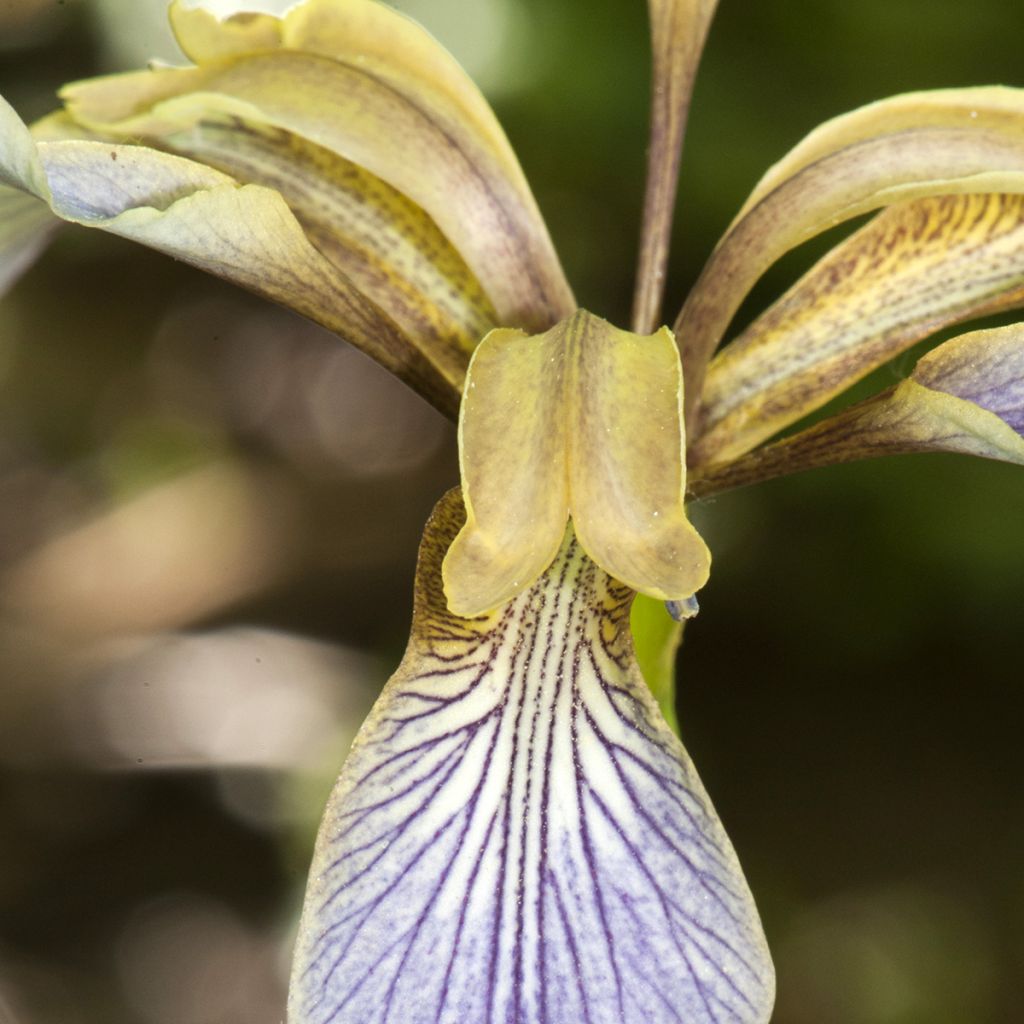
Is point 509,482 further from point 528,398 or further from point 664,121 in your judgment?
point 664,121

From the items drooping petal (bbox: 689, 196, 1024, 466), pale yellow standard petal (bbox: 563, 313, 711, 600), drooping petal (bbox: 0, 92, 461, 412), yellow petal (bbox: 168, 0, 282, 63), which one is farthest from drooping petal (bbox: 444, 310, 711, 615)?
yellow petal (bbox: 168, 0, 282, 63)

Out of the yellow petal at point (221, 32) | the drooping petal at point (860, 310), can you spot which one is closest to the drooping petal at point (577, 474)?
the drooping petal at point (860, 310)

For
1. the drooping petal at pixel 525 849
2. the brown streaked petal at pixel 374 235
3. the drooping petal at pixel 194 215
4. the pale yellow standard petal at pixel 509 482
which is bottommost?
the drooping petal at pixel 525 849

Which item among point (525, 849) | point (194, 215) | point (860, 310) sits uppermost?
point (860, 310)

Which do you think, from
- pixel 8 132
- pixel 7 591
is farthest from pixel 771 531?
pixel 8 132

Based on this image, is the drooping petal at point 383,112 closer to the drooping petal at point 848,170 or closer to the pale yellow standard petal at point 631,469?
the drooping petal at point 848,170

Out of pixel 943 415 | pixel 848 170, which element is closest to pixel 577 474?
pixel 943 415
